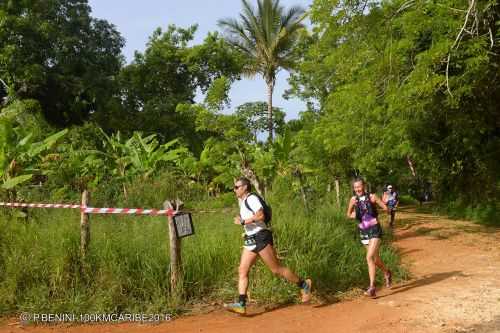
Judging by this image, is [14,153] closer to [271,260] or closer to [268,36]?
[271,260]

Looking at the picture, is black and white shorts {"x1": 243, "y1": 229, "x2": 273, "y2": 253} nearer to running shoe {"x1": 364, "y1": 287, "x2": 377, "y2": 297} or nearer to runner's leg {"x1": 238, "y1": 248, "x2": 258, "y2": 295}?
runner's leg {"x1": 238, "y1": 248, "x2": 258, "y2": 295}

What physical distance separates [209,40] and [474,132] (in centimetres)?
1539

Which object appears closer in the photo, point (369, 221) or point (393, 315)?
point (393, 315)

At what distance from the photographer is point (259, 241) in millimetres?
5332

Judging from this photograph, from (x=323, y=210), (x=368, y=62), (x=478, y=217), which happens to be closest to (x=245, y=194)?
(x=323, y=210)

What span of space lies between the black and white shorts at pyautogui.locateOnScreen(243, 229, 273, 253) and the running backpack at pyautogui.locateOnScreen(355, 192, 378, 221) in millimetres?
1503

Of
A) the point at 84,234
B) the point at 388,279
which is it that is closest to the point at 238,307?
the point at 84,234

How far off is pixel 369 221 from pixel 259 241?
1673 mm

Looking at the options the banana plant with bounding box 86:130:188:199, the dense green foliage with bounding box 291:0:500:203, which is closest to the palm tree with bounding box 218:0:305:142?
the banana plant with bounding box 86:130:188:199

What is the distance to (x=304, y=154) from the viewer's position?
15.2 meters

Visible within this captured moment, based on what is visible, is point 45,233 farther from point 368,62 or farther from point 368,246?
point 368,62

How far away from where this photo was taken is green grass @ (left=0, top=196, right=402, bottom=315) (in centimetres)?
557

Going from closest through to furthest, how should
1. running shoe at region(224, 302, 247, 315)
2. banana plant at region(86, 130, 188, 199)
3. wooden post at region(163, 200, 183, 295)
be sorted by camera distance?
running shoe at region(224, 302, 247, 315) → wooden post at region(163, 200, 183, 295) → banana plant at region(86, 130, 188, 199)

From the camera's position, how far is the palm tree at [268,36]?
20531mm
